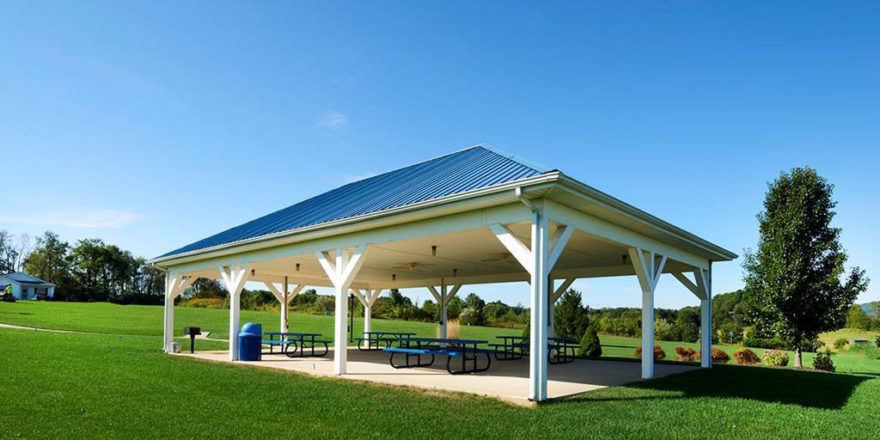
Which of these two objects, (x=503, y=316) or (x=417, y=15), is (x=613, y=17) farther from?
(x=503, y=316)

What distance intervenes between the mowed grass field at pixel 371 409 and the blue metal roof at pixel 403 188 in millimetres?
3138

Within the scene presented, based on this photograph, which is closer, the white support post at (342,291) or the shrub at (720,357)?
the white support post at (342,291)

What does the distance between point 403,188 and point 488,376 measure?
4.03 meters

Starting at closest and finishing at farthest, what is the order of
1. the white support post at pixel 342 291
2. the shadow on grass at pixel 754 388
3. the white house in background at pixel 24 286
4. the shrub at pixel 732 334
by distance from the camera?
the shadow on grass at pixel 754 388 < the white support post at pixel 342 291 < the shrub at pixel 732 334 < the white house in background at pixel 24 286

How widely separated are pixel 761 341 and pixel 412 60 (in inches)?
934

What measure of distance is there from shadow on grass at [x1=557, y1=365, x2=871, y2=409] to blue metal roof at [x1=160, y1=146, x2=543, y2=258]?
11.8ft

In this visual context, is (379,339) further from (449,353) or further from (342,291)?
(449,353)

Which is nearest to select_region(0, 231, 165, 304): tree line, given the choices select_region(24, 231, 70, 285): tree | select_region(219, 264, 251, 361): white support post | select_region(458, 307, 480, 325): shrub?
select_region(24, 231, 70, 285): tree

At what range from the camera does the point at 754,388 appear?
10.0m

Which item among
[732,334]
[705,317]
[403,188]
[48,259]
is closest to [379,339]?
[403,188]

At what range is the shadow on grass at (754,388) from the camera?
8.63m

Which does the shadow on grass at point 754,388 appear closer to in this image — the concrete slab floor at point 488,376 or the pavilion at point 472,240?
the concrete slab floor at point 488,376

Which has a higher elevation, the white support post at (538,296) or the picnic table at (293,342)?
the white support post at (538,296)

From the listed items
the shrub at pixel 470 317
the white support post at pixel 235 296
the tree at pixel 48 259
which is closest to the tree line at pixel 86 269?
the tree at pixel 48 259
